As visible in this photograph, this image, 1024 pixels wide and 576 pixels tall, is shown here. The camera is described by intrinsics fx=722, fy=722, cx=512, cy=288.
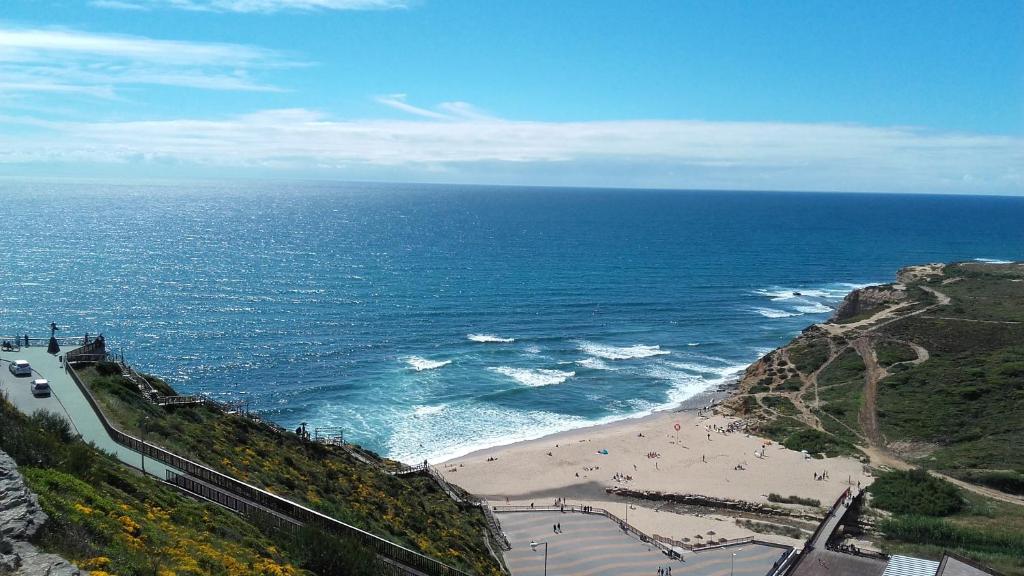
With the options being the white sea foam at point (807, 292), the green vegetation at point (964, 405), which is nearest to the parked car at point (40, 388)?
the green vegetation at point (964, 405)

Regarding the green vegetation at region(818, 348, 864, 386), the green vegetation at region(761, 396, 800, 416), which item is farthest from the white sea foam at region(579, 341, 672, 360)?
the green vegetation at region(818, 348, 864, 386)

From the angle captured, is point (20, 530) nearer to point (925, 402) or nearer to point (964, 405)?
point (964, 405)

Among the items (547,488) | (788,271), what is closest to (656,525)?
(547,488)

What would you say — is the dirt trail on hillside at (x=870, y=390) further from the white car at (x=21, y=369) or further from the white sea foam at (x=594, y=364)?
the white car at (x=21, y=369)

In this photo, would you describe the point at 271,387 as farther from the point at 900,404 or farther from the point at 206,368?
the point at 900,404

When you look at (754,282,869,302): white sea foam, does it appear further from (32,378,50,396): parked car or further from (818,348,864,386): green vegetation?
(32,378,50,396): parked car
